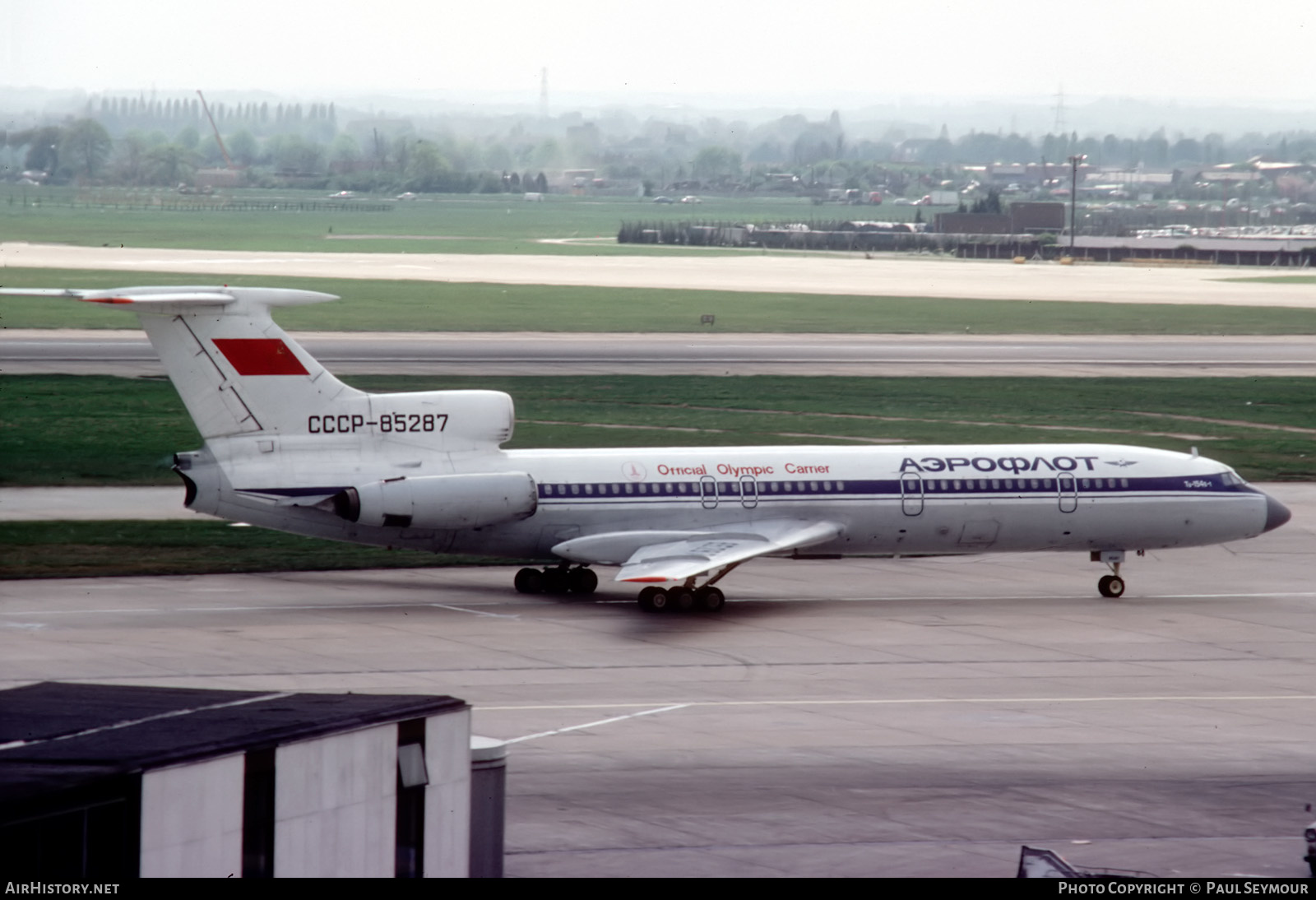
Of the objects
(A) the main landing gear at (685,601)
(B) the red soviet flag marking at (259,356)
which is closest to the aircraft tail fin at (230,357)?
(B) the red soviet flag marking at (259,356)

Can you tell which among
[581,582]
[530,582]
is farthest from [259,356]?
[581,582]

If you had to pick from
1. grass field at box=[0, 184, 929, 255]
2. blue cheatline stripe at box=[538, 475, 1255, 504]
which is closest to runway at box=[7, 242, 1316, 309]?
grass field at box=[0, 184, 929, 255]

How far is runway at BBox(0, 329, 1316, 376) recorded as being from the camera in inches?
3223

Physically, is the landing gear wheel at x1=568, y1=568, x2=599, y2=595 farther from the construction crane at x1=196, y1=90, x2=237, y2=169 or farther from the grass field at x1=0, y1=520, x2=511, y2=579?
the construction crane at x1=196, y1=90, x2=237, y2=169

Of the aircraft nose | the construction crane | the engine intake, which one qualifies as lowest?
the aircraft nose

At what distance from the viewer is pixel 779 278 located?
140 m

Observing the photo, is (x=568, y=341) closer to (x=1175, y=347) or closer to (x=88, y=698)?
(x=1175, y=347)

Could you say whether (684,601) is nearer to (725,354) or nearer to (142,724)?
(142,724)

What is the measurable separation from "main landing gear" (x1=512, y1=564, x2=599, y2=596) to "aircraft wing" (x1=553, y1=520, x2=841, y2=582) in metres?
1.34

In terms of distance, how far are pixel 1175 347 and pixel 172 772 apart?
8890 cm

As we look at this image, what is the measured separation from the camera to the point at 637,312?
111m

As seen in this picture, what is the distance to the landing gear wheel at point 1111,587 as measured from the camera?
40.4m

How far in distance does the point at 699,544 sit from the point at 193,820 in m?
23.5

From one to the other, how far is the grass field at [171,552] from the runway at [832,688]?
1.12 metres
